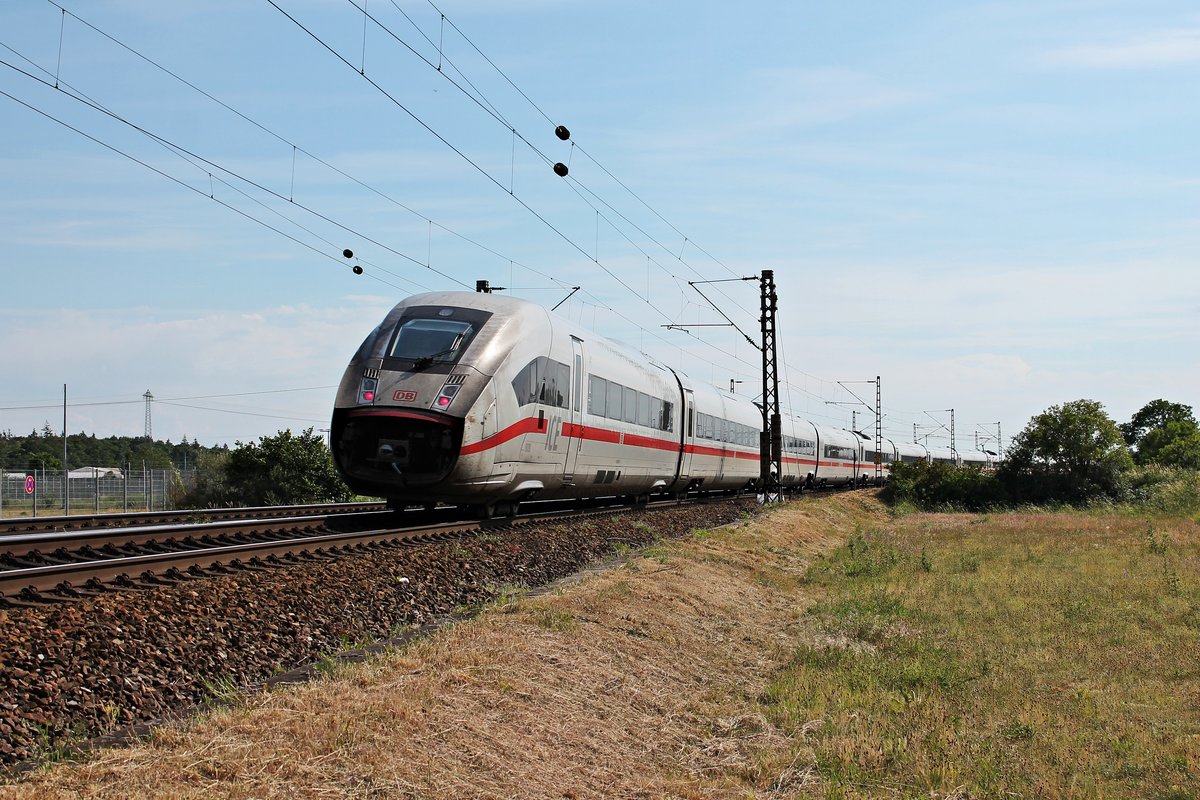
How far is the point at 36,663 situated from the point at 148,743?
1.41m

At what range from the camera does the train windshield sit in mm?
16328

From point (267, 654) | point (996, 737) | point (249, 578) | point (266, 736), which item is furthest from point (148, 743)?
point (996, 737)

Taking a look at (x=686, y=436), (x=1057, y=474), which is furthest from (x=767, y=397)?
(x=1057, y=474)

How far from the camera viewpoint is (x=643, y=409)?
25453 mm

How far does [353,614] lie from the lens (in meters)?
9.38

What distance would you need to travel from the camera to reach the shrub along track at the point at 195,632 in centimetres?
609

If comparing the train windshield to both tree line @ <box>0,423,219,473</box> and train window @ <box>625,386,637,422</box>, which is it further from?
tree line @ <box>0,423,219,473</box>

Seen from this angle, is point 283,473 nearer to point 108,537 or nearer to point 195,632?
point 108,537

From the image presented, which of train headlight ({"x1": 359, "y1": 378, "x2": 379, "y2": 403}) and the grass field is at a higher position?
train headlight ({"x1": 359, "y1": 378, "x2": 379, "y2": 403})

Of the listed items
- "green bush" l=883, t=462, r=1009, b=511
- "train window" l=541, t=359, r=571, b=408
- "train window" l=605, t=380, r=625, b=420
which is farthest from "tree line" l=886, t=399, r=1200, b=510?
"train window" l=541, t=359, r=571, b=408

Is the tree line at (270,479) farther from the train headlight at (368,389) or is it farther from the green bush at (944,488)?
the green bush at (944,488)

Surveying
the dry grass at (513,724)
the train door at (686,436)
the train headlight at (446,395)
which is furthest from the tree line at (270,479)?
the dry grass at (513,724)

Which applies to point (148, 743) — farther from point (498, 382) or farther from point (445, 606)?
point (498, 382)

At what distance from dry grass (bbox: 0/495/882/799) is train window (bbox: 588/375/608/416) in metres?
9.22
